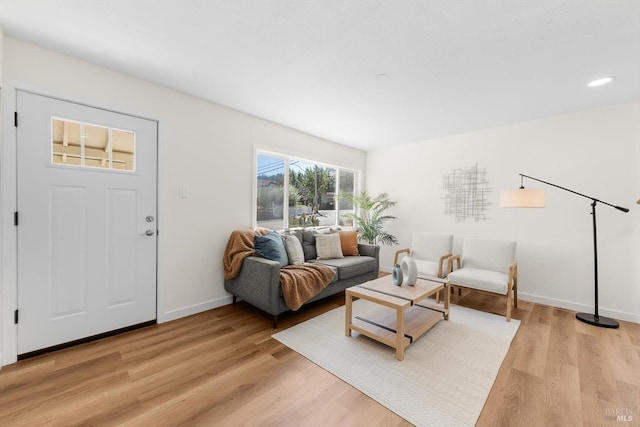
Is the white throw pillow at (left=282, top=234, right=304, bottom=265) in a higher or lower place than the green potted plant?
lower

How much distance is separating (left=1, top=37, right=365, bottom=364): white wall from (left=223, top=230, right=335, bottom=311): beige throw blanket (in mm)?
193

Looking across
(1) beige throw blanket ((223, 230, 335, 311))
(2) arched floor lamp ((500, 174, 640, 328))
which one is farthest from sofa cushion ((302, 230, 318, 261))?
(2) arched floor lamp ((500, 174, 640, 328))

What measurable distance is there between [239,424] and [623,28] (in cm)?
342

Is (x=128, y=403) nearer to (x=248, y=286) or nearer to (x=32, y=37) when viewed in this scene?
(x=248, y=286)

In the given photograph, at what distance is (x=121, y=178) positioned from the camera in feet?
8.09

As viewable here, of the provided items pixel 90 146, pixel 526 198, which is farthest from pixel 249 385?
pixel 526 198

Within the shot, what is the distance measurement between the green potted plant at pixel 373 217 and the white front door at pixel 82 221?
10.5 feet

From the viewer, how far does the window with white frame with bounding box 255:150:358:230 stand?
3.75 meters

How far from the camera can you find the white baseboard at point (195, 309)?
2.79m

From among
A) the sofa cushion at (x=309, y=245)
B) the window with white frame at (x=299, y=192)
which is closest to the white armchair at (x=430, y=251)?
the sofa cushion at (x=309, y=245)

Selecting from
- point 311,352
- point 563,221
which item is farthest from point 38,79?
point 563,221

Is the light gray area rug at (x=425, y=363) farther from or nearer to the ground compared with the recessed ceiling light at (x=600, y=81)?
nearer to the ground

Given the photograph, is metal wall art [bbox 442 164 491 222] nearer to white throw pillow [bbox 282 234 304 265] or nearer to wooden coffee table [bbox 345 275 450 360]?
wooden coffee table [bbox 345 275 450 360]
